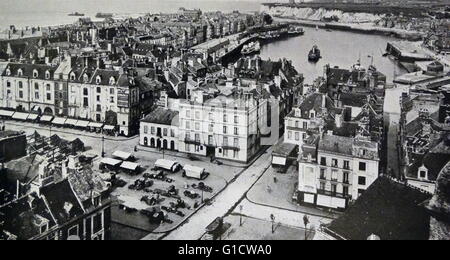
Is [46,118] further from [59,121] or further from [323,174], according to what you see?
[323,174]

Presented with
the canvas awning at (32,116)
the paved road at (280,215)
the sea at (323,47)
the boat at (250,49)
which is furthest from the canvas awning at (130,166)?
the boat at (250,49)

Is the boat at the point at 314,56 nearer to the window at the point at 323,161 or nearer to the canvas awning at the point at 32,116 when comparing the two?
the canvas awning at the point at 32,116

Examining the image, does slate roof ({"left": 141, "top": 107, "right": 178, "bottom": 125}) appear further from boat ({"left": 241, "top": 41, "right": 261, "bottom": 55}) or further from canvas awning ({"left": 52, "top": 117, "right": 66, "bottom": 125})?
boat ({"left": 241, "top": 41, "right": 261, "bottom": 55})

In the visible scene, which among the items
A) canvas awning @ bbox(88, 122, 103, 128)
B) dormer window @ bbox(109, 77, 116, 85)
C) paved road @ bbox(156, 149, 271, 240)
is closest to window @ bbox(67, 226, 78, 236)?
paved road @ bbox(156, 149, 271, 240)

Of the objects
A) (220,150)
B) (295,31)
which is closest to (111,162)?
(220,150)

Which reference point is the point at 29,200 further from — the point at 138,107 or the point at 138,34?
the point at 138,34
